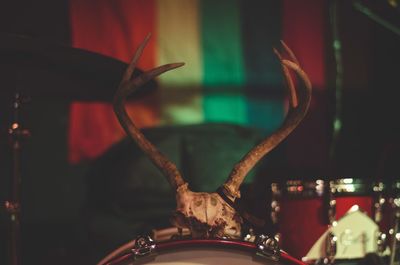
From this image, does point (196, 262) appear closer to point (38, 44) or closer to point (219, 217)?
point (219, 217)

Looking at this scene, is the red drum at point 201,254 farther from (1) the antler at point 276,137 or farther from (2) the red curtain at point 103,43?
(2) the red curtain at point 103,43

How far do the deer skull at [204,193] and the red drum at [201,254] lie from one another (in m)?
0.10

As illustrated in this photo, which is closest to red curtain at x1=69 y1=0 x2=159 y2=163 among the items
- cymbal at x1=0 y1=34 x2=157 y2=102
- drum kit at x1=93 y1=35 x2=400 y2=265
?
cymbal at x1=0 y1=34 x2=157 y2=102

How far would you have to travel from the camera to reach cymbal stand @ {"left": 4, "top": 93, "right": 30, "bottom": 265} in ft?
4.98

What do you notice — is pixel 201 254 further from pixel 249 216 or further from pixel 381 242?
pixel 381 242

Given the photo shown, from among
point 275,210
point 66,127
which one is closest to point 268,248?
point 275,210

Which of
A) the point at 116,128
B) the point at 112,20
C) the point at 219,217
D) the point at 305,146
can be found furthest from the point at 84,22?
the point at 219,217

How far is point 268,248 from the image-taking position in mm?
971

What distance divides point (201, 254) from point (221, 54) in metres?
1.74

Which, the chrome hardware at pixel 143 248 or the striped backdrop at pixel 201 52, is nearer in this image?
the chrome hardware at pixel 143 248

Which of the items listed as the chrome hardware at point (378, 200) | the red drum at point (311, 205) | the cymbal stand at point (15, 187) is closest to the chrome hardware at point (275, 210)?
the red drum at point (311, 205)

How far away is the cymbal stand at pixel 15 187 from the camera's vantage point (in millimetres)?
1518

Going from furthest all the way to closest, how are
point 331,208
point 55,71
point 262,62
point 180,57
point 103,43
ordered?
1. point 262,62
2. point 180,57
3. point 103,43
4. point 55,71
5. point 331,208

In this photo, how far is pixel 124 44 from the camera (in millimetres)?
2428
